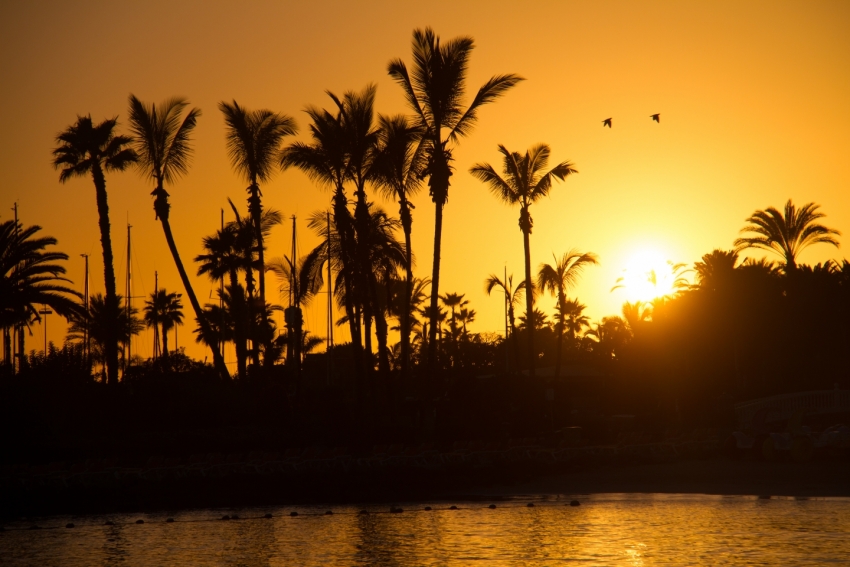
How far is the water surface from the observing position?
49.1ft

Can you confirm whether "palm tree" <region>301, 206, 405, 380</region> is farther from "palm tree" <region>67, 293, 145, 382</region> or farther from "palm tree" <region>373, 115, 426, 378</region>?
"palm tree" <region>67, 293, 145, 382</region>

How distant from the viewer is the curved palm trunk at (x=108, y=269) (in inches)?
1366

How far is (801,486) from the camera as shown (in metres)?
23.0

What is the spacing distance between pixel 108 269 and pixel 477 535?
22238 millimetres

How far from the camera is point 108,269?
1384 inches

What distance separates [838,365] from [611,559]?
31.7m

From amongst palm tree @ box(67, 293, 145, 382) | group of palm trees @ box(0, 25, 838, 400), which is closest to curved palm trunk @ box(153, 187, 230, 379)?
group of palm trees @ box(0, 25, 838, 400)

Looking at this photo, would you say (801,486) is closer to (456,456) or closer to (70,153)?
(456,456)

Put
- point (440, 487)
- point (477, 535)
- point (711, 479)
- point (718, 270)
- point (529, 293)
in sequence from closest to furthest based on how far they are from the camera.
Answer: point (477, 535) → point (711, 479) → point (440, 487) → point (529, 293) → point (718, 270)

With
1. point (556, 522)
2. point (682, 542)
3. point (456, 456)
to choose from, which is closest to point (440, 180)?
point (456, 456)

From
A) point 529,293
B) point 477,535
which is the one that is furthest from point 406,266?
point 477,535

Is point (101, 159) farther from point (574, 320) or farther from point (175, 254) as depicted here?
point (574, 320)

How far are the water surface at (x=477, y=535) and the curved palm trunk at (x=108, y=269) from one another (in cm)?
1337

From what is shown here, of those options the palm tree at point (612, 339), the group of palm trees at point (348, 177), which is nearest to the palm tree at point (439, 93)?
the group of palm trees at point (348, 177)
